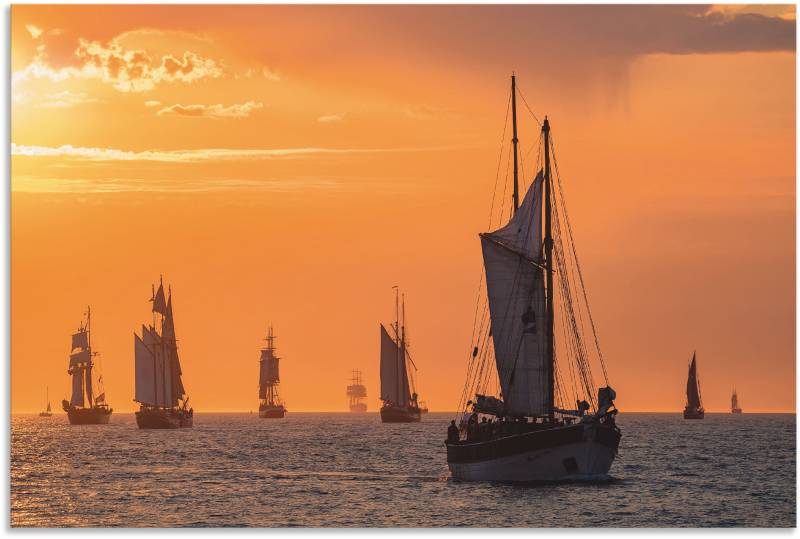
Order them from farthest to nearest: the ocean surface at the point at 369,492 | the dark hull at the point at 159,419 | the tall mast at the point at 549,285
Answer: the dark hull at the point at 159,419 < the tall mast at the point at 549,285 < the ocean surface at the point at 369,492

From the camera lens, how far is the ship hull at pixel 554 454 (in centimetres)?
5631

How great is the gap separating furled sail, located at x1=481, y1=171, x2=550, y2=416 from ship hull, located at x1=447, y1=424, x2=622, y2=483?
291 cm

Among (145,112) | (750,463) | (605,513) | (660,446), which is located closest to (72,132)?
(145,112)

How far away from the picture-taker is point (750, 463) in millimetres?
83062

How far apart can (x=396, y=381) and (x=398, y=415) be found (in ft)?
23.6

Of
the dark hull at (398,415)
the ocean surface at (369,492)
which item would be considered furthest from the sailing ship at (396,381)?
the ocean surface at (369,492)

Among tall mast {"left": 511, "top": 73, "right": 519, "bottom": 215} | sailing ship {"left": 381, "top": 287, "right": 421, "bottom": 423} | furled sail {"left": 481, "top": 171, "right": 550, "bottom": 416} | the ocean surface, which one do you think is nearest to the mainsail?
sailing ship {"left": 381, "top": 287, "right": 421, "bottom": 423}

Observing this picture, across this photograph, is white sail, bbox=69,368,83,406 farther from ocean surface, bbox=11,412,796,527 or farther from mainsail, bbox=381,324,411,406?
ocean surface, bbox=11,412,796,527

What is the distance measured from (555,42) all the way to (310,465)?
45.7m

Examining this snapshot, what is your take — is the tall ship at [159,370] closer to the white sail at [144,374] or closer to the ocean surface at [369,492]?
the white sail at [144,374]

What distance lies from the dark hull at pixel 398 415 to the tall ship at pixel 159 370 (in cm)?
2867

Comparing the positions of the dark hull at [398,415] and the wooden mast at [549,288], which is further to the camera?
the dark hull at [398,415]

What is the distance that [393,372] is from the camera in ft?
542

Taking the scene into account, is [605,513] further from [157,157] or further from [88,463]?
[88,463]
